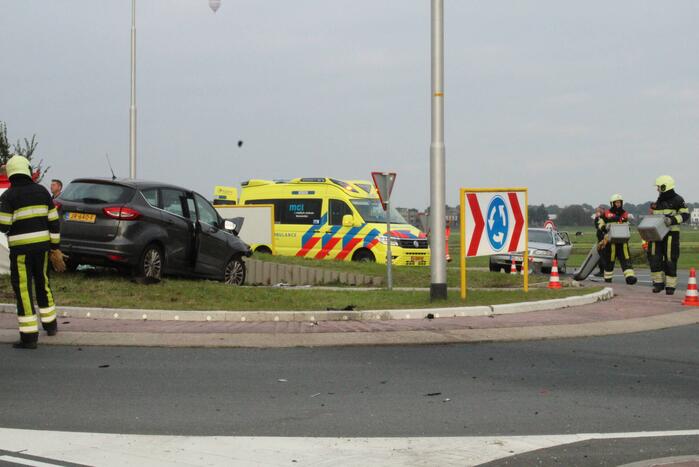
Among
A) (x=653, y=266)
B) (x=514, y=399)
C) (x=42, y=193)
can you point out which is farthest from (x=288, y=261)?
(x=514, y=399)

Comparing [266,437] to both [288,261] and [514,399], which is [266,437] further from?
[288,261]

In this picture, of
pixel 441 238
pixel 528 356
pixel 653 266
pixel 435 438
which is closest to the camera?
pixel 435 438

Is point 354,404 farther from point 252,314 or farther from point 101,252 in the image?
point 101,252

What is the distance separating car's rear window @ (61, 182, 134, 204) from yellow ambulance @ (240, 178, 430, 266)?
9824 millimetres

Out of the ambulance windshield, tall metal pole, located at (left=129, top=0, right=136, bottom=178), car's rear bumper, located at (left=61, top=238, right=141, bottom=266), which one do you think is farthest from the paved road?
tall metal pole, located at (left=129, top=0, right=136, bottom=178)

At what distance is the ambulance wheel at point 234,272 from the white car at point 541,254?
9734 mm

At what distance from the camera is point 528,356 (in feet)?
31.7

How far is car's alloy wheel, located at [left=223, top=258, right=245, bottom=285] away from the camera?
57.0ft

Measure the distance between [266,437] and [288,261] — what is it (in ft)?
52.1

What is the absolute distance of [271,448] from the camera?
19.3ft

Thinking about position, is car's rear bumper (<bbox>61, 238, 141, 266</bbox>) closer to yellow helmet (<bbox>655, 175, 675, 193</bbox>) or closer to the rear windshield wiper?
the rear windshield wiper

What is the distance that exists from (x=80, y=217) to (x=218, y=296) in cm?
249

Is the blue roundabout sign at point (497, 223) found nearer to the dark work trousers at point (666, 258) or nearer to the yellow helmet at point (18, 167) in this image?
the dark work trousers at point (666, 258)

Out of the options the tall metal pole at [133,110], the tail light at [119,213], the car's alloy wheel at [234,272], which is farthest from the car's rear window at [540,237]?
the tail light at [119,213]
